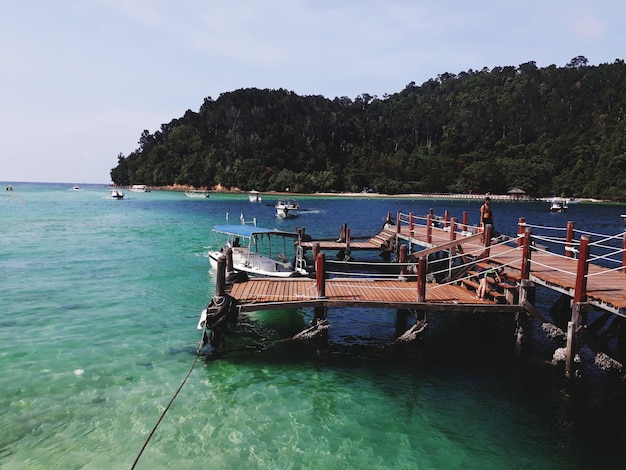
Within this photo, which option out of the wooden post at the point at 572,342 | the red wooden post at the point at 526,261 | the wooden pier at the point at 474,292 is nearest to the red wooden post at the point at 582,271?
the wooden pier at the point at 474,292

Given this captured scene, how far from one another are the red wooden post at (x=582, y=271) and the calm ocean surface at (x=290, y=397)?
8.69 ft

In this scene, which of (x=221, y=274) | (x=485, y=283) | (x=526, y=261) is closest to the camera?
(x=221, y=274)

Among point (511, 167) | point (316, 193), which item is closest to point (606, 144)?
point (511, 167)

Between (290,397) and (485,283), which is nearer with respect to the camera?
(290,397)

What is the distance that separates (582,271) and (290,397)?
840cm

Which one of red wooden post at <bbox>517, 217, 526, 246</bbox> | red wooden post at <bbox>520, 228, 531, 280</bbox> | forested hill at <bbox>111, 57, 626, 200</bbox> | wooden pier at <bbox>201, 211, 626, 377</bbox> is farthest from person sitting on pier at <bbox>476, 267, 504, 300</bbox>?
forested hill at <bbox>111, 57, 626, 200</bbox>

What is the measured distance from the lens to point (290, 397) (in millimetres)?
11781

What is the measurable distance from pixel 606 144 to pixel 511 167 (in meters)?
27.7

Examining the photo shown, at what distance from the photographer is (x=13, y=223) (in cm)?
5425

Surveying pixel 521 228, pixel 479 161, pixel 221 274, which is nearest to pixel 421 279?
pixel 221 274

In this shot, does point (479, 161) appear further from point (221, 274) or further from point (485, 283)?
point (221, 274)

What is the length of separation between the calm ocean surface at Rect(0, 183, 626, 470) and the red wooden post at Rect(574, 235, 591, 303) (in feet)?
8.69

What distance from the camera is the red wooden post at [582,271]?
11.5 meters

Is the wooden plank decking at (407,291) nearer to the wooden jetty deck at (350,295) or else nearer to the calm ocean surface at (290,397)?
the wooden jetty deck at (350,295)
